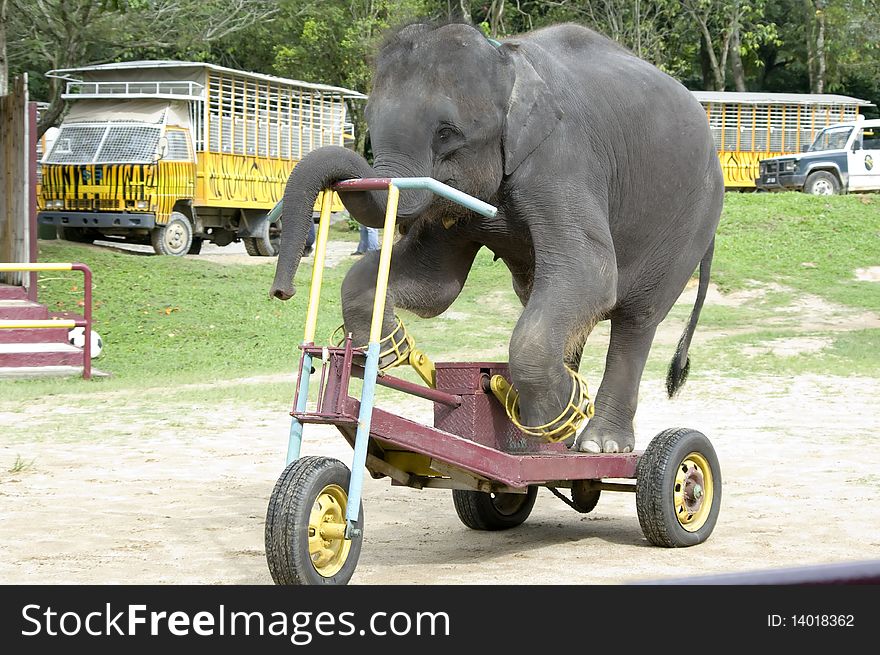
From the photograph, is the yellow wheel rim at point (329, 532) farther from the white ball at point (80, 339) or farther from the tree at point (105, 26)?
the tree at point (105, 26)

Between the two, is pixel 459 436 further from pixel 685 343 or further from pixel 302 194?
pixel 685 343

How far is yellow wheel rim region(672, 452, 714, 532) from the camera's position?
5637 millimetres

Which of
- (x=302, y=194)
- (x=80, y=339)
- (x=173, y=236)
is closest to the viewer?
(x=302, y=194)

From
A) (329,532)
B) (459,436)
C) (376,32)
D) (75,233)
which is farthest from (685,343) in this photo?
(75,233)

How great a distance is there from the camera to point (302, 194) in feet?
15.3

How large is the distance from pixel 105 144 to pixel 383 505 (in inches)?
657

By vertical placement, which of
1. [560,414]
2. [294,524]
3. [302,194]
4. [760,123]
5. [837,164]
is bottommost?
[294,524]

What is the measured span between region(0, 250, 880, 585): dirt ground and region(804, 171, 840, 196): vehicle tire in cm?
1932

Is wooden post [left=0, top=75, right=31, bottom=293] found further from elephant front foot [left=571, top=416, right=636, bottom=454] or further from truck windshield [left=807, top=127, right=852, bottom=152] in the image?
truck windshield [left=807, top=127, right=852, bottom=152]

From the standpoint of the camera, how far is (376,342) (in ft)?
14.5

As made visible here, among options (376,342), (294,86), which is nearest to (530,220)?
(376,342)

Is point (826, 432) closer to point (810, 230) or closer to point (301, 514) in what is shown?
point (301, 514)

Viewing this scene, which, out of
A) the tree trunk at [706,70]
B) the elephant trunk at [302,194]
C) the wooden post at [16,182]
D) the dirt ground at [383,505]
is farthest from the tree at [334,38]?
the elephant trunk at [302,194]

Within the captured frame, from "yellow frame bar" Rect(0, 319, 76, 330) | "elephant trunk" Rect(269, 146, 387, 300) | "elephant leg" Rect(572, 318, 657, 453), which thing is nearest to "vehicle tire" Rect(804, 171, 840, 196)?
"yellow frame bar" Rect(0, 319, 76, 330)
